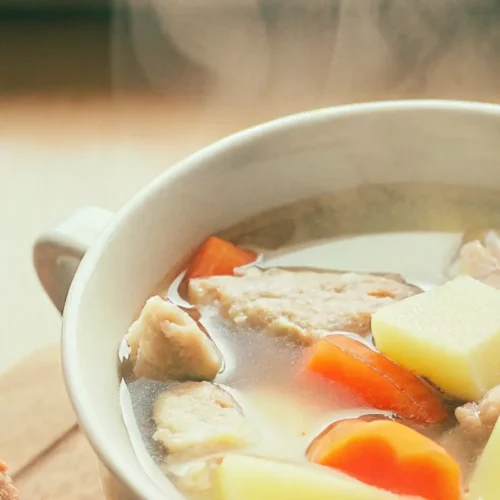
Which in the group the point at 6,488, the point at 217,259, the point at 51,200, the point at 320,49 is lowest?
the point at 6,488

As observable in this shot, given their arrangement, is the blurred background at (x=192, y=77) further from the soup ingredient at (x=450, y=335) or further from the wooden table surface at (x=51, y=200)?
the soup ingredient at (x=450, y=335)

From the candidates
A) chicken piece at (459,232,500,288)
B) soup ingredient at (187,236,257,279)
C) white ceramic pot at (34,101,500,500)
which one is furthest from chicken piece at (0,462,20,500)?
chicken piece at (459,232,500,288)

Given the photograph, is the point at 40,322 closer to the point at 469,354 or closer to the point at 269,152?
the point at 269,152

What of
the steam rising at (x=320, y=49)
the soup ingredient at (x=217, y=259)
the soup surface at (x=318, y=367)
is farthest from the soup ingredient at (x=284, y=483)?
the steam rising at (x=320, y=49)

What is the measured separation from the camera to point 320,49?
1.82 meters

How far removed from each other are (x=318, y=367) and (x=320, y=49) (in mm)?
1107

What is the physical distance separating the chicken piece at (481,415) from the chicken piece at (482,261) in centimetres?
21

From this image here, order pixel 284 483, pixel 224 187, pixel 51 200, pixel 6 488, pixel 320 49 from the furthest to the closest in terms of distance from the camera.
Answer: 1. pixel 320 49
2. pixel 51 200
3. pixel 224 187
4. pixel 6 488
5. pixel 284 483

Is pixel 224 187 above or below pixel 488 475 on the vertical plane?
above

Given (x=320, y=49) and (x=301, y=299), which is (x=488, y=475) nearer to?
(x=301, y=299)

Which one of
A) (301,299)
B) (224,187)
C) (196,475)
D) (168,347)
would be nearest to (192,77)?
(224,187)

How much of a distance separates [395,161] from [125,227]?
0.40 m

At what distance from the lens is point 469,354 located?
0.79 m

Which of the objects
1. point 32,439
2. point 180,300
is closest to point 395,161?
point 180,300
